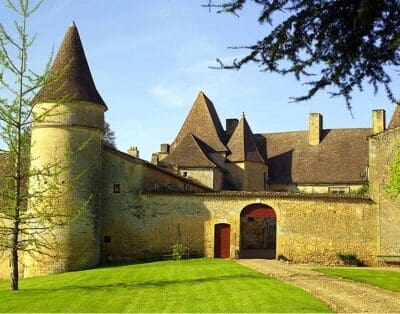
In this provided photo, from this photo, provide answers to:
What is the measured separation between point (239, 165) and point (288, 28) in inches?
1292

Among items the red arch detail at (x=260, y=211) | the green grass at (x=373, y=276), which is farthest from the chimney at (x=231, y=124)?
the green grass at (x=373, y=276)

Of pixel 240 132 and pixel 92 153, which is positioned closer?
pixel 92 153

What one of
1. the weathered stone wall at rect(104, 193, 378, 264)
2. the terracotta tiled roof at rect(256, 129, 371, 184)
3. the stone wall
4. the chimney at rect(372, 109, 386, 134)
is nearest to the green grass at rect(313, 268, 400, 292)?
the weathered stone wall at rect(104, 193, 378, 264)

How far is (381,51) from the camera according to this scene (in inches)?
255

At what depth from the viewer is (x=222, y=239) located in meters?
27.0

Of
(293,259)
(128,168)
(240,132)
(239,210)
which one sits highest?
(240,132)

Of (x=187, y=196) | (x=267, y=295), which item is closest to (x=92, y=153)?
(x=187, y=196)

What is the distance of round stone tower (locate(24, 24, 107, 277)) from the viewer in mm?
24234

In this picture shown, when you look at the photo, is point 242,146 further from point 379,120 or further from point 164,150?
point 379,120

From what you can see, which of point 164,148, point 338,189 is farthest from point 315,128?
point 164,148

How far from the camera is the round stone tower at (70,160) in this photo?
Result: 24234 millimetres

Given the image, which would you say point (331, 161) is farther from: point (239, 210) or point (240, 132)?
point (239, 210)

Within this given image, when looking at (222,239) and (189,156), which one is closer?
(222,239)

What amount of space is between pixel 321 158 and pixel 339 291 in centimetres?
2566
